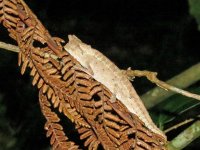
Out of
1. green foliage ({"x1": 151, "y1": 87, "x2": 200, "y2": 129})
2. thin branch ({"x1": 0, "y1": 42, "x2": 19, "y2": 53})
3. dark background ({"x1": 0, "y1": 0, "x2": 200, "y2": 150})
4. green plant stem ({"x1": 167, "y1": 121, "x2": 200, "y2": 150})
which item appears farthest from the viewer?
dark background ({"x1": 0, "y1": 0, "x2": 200, "y2": 150})

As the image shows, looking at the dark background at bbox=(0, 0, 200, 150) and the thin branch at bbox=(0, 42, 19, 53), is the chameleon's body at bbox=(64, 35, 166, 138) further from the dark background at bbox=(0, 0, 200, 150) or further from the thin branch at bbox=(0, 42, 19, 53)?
the dark background at bbox=(0, 0, 200, 150)

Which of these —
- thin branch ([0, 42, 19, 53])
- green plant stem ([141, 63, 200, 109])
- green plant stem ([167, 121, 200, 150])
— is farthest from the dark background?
thin branch ([0, 42, 19, 53])

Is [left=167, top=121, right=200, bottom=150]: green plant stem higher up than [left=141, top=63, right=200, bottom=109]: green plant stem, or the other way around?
[left=141, top=63, right=200, bottom=109]: green plant stem

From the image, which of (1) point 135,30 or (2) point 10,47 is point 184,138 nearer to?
(2) point 10,47

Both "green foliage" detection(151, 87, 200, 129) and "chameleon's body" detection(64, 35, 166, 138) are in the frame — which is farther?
"green foliage" detection(151, 87, 200, 129)

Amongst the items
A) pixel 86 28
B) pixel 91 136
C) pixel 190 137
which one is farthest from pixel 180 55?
pixel 91 136

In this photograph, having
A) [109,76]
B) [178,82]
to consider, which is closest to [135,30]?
[178,82]

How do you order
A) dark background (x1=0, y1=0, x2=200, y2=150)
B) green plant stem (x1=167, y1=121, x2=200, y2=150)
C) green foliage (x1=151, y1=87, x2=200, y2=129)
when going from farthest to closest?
dark background (x1=0, y1=0, x2=200, y2=150) < green foliage (x1=151, y1=87, x2=200, y2=129) < green plant stem (x1=167, y1=121, x2=200, y2=150)

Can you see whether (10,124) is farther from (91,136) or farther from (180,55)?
(91,136)
